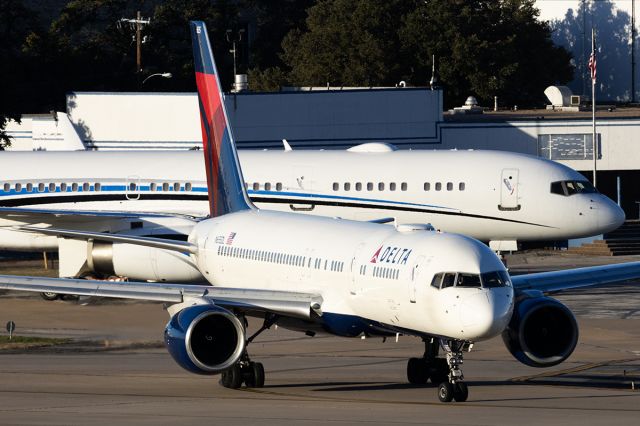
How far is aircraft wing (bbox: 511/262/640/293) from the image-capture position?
1220 inches

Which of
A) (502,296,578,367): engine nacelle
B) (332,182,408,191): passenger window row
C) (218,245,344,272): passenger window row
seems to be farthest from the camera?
(332,182,408,191): passenger window row

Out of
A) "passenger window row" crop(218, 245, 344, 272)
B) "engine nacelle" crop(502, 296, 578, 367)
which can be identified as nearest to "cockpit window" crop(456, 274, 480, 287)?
"engine nacelle" crop(502, 296, 578, 367)

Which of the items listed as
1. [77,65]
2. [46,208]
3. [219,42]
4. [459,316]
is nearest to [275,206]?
[46,208]

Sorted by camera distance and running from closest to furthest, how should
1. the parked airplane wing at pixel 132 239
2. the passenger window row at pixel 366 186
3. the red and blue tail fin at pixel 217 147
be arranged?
the parked airplane wing at pixel 132 239
the red and blue tail fin at pixel 217 147
the passenger window row at pixel 366 186

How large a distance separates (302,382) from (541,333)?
18.1 feet

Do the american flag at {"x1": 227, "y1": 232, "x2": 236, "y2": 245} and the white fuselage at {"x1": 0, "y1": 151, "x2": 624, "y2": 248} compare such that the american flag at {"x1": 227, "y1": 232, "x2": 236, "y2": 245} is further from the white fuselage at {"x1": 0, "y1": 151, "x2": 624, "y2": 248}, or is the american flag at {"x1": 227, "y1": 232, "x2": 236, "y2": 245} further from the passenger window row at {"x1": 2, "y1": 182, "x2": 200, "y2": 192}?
the passenger window row at {"x1": 2, "y1": 182, "x2": 200, "y2": 192}

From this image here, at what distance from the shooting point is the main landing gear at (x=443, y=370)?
26672 millimetres

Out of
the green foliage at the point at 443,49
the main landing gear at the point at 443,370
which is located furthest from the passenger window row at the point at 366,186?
the green foliage at the point at 443,49

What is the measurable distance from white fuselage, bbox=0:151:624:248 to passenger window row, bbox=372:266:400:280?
21.4m

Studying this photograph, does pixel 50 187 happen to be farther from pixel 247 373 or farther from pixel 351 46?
pixel 351 46

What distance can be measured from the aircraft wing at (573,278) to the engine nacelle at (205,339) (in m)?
6.26

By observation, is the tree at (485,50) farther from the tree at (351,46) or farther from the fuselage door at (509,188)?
the fuselage door at (509,188)

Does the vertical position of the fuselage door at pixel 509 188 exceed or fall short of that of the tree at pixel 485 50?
it falls short

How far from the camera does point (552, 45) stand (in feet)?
429
